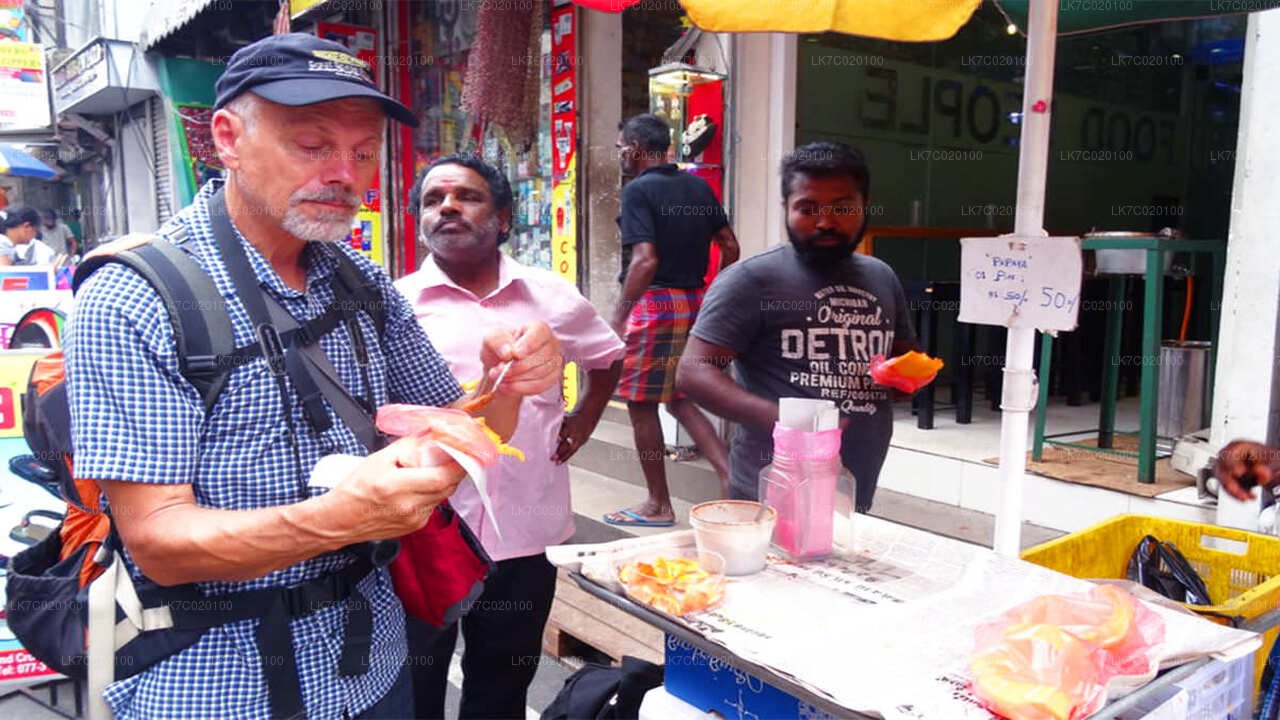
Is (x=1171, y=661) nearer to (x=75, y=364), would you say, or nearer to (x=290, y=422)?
(x=290, y=422)

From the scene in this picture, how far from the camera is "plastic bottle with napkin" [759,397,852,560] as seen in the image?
183 cm

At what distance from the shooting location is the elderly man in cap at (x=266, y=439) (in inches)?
50.8

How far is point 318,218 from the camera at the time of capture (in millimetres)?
1548

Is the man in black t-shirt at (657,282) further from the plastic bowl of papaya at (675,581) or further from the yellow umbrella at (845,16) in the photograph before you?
the plastic bowl of papaya at (675,581)

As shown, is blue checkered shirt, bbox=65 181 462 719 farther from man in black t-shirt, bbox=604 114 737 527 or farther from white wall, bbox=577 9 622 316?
white wall, bbox=577 9 622 316

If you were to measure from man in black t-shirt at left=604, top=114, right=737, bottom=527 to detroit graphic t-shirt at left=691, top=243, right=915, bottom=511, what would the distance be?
5.86 feet

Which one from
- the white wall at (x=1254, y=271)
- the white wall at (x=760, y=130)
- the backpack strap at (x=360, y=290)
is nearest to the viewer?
the backpack strap at (x=360, y=290)

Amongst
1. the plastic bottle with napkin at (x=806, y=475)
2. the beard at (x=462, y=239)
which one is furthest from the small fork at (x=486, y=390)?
the beard at (x=462, y=239)

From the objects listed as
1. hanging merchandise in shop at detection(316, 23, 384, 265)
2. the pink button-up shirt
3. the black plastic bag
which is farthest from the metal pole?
hanging merchandise in shop at detection(316, 23, 384, 265)

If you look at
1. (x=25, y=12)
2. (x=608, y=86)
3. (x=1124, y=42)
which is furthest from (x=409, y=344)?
(x=25, y=12)

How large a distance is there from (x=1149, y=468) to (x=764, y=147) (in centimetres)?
282

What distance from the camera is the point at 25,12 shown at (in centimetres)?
1698

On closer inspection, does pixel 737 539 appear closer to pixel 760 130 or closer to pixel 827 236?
pixel 827 236

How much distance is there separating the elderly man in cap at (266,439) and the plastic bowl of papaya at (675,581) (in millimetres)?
488
